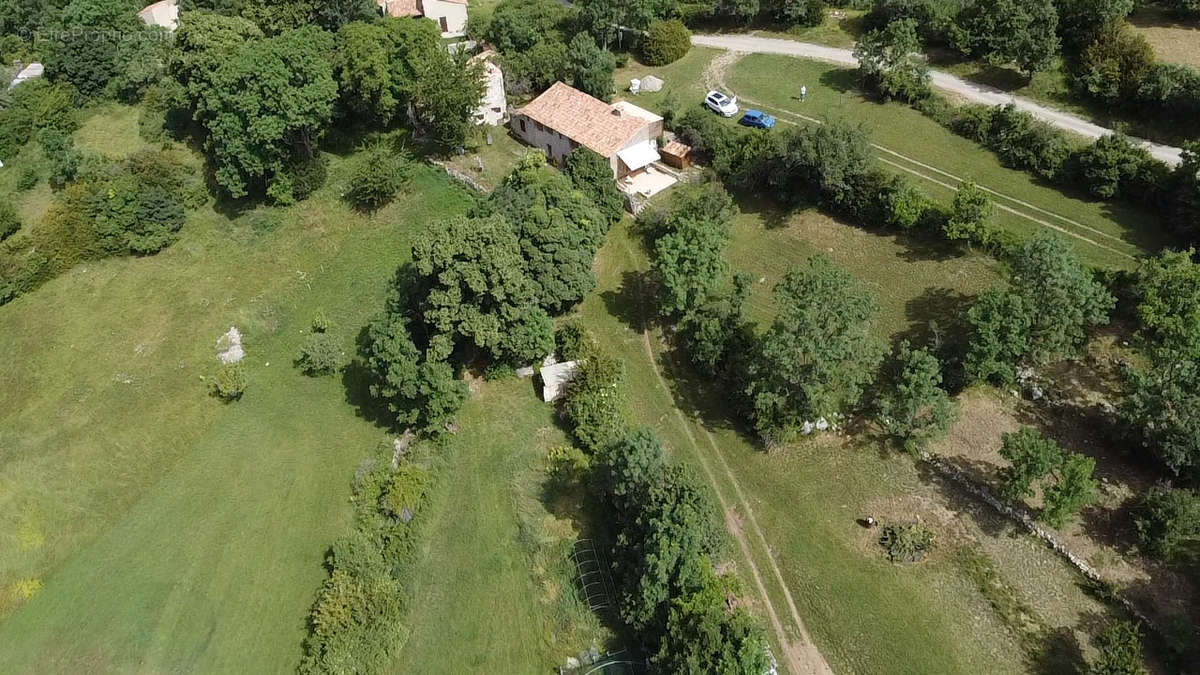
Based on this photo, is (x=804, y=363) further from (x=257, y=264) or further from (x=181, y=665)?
(x=257, y=264)

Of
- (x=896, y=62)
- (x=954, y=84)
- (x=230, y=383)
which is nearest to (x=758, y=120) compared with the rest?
(x=896, y=62)

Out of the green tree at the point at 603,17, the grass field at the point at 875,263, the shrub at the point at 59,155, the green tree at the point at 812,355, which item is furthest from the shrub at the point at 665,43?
the shrub at the point at 59,155

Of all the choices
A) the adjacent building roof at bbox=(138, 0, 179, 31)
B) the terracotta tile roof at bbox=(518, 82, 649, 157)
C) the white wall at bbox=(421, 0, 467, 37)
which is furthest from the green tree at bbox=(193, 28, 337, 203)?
the adjacent building roof at bbox=(138, 0, 179, 31)

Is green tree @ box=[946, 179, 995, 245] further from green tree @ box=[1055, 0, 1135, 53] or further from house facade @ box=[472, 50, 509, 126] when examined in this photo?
house facade @ box=[472, 50, 509, 126]

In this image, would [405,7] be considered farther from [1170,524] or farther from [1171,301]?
[1170,524]

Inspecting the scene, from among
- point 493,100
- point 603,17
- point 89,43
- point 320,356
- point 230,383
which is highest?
point 603,17
